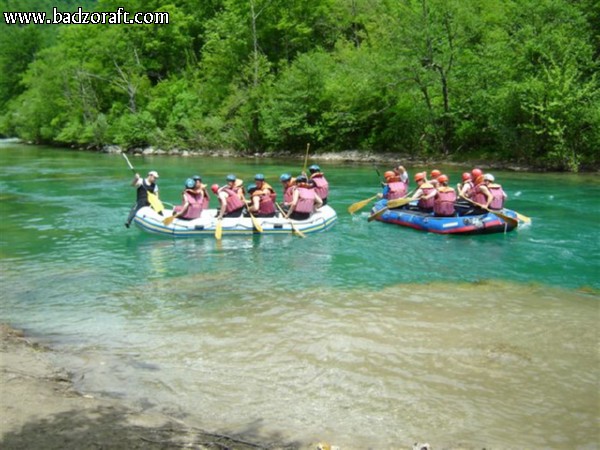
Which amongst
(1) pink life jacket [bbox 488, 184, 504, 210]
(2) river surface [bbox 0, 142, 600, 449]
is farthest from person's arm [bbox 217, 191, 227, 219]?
(1) pink life jacket [bbox 488, 184, 504, 210]

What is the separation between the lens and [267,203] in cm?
1359

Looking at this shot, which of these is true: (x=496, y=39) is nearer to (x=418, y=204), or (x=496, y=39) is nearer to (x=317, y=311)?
(x=418, y=204)

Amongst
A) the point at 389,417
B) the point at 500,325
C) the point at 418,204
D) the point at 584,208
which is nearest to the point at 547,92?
the point at 584,208

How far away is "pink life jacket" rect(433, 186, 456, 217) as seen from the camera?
43.5 ft

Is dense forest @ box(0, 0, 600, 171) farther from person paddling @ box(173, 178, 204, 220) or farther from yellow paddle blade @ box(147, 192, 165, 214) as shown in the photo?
yellow paddle blade @ box(147, 192, 165, 214)

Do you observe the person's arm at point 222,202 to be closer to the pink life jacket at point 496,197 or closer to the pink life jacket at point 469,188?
the pink life jacket at point 469,188

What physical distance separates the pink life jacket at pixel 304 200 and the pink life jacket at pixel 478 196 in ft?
11.8

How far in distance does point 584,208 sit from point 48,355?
1440 cm

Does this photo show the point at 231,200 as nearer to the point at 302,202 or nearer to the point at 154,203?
the point at 302,202

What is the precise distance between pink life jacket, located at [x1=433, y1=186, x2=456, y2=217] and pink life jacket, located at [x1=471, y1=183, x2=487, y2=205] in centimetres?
46

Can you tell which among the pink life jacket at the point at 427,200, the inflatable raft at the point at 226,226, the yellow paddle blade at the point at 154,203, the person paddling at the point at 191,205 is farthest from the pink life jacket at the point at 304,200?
the yellow paddle blade at the point at 154,203

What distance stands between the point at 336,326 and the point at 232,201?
647 cm

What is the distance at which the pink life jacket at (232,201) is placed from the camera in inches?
528

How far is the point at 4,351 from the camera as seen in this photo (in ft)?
21.0
